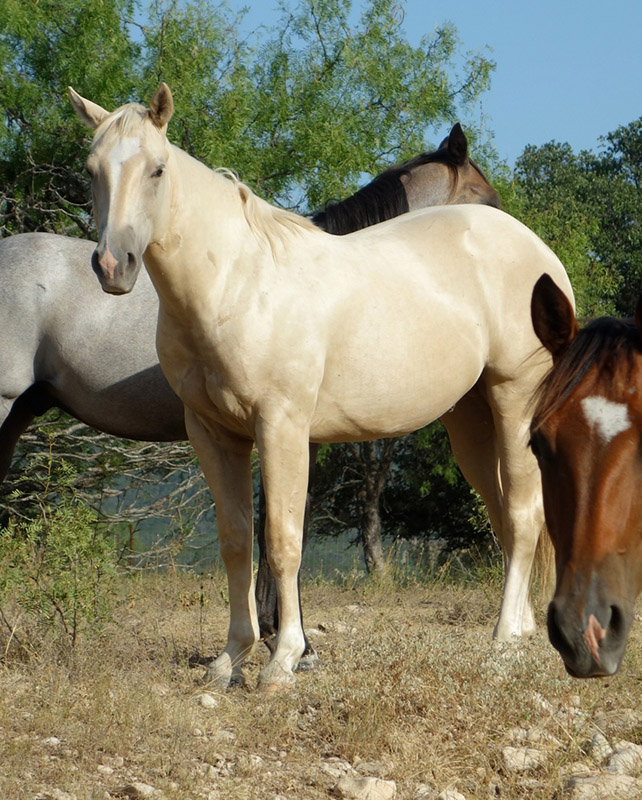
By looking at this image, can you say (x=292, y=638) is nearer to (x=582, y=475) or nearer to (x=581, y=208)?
(x=582, y=475)

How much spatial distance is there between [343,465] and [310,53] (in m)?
5.34

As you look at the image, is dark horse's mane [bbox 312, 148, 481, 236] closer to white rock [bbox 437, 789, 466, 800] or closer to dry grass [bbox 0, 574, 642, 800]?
dry grass [bbox 0, 574, 642, 800]

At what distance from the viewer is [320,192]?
373 inches

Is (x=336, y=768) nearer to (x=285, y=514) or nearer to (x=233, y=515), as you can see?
(x=285, y=514)

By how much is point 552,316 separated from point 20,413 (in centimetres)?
363

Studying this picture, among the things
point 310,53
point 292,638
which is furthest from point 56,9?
point 292,638

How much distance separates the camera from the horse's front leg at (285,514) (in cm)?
438

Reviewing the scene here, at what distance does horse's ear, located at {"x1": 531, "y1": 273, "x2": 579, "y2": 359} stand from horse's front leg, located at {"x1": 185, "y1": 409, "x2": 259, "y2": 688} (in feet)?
6.47

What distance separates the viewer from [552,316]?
3.11 meters

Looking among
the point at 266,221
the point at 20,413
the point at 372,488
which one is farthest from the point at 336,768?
the point at 372,488

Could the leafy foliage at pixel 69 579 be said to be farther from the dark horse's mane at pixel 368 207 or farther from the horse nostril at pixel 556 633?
the horse nostril at pixel 556 633

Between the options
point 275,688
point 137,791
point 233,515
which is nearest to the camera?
point 137,791

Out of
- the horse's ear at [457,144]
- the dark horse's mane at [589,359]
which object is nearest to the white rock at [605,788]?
the dark horse's mane at [589,359]

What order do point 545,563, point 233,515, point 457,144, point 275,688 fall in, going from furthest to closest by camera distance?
point 457,144
point 545,563
point 233,515
point 275,688
